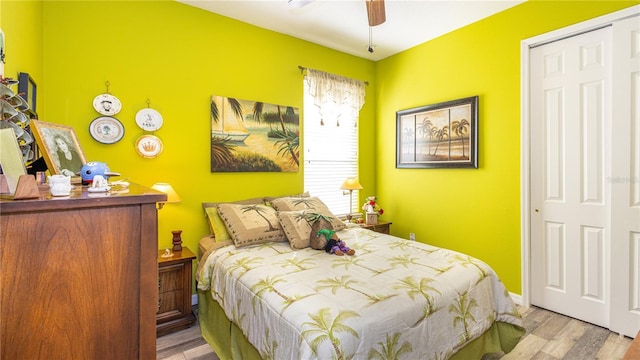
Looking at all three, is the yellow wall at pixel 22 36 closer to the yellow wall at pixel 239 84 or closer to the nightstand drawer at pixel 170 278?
the yellow wall at pixel 239 84

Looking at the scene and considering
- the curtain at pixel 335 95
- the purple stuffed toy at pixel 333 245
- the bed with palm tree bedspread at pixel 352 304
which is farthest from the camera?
the curtain at pixel 335 95

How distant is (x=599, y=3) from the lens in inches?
97.0

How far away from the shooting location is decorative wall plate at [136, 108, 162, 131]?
2688 millimetres

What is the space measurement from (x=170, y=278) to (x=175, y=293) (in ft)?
0.45

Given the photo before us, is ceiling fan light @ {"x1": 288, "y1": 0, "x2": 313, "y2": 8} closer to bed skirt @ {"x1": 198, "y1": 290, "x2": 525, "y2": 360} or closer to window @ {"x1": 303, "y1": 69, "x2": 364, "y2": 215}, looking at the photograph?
window @ {"x1": 303, "y1": 69, "x2": 364, "y2": 215}

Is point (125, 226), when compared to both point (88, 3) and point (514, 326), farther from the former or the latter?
point (88, 3)

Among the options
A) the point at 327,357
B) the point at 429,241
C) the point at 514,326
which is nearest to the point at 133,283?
the point at 327,357

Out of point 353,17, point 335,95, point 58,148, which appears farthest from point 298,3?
point 58,148

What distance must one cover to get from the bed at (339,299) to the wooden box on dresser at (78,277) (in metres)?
0.77

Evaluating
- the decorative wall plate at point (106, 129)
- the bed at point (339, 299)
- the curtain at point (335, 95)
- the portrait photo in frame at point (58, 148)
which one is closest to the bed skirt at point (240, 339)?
the bed at point (339, 299)

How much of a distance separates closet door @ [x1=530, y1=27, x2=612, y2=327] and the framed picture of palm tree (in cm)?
57

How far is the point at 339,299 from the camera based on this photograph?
153 centimetres

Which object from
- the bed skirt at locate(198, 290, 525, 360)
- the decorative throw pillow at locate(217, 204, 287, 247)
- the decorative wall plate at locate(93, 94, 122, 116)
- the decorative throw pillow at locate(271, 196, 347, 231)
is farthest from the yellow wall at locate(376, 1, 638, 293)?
the decorative wall plate at locate(93, 94, 122, 116)

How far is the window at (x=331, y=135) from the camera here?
375 cm
